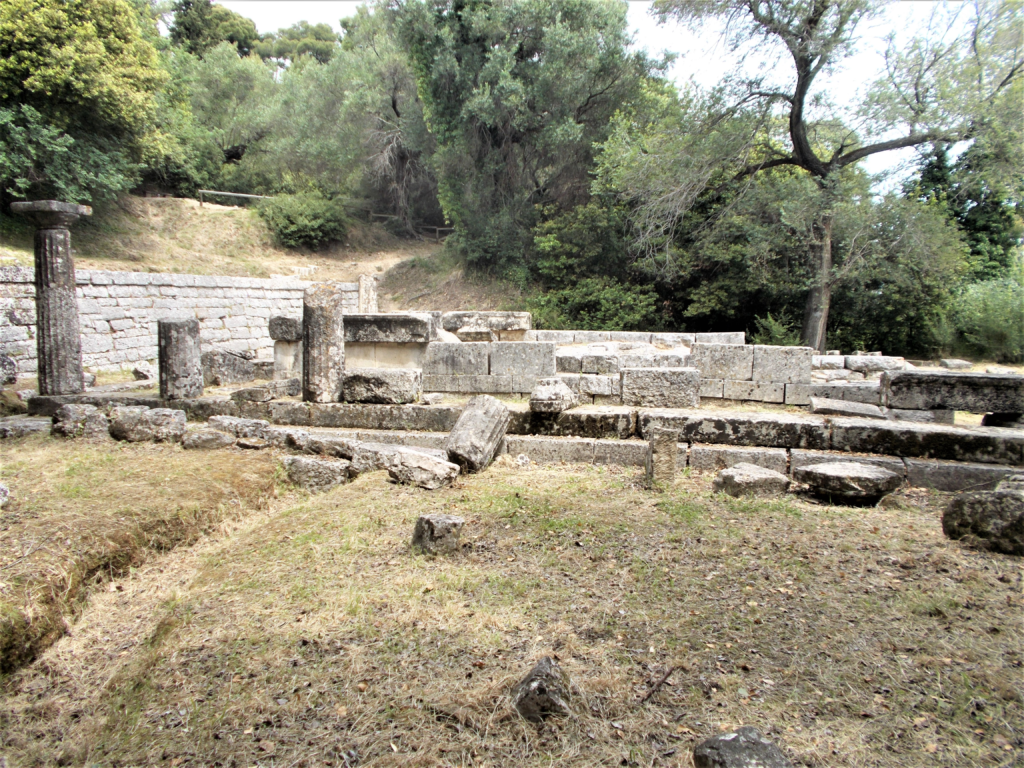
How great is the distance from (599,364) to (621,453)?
357 cm

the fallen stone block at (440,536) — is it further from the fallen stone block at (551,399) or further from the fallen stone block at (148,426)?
the fallen stone block at (148,426)

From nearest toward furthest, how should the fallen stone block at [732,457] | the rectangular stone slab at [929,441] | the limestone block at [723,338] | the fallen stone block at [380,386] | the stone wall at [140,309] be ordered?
1. the rectangular stone slab at [929,441]
2. the fallen stone block at [732,457]
3. the fallen stone block at [380,386]
4. the stone wall at [140,309]
5. the limestone block at [723,338]

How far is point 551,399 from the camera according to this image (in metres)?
7.37

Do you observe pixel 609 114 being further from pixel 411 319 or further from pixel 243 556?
pixel 243 556

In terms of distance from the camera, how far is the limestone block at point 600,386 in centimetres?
807

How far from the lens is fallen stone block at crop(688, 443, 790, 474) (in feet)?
21.3

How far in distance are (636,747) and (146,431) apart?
6465mm

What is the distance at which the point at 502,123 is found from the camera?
2242 centimetres

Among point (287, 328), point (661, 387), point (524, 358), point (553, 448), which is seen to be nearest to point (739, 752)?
point (553, 448)

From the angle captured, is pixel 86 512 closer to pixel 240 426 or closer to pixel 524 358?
pixel 240 426

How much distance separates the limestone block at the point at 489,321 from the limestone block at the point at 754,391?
461 centimetres

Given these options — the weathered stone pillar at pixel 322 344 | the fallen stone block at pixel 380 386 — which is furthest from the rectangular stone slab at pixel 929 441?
the weathered stone pillar at pixel 322 344

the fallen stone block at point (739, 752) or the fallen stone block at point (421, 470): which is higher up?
→ the fallen stone block at point (421, 470)

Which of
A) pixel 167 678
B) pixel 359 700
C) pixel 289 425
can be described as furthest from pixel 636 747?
pixel 289 425
